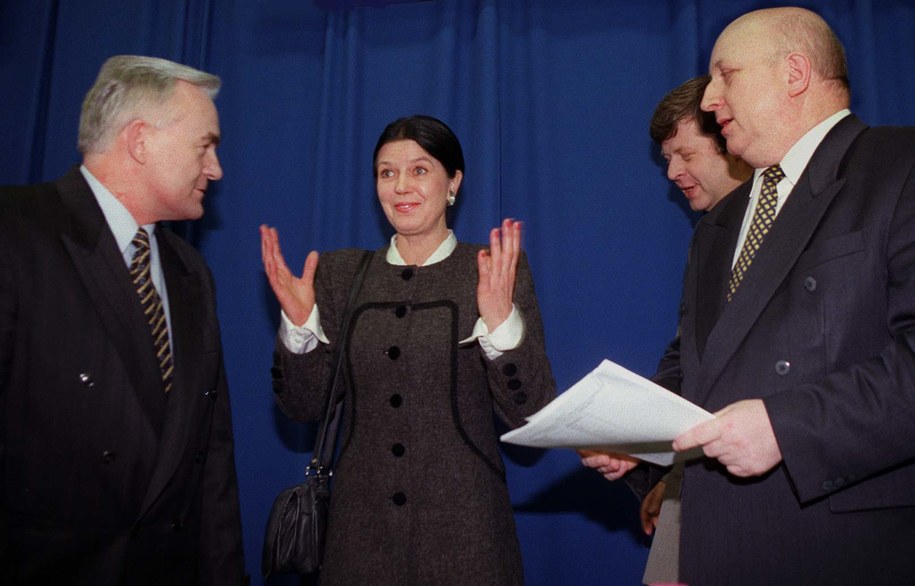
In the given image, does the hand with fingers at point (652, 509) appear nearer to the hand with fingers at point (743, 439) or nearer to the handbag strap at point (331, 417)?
the handbag strap at point (331, 417)

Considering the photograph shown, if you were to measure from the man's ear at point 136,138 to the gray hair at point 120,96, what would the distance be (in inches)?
0.6

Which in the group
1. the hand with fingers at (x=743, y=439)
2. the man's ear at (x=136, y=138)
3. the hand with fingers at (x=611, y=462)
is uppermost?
the man's ear at (x=136, y=138)

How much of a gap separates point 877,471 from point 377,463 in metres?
1.16

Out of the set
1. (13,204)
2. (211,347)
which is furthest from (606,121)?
(13,204)

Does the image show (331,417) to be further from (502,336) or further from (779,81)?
(779,81)

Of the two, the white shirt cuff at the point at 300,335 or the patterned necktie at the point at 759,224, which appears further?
the white shirt cuff at the point at 300,335

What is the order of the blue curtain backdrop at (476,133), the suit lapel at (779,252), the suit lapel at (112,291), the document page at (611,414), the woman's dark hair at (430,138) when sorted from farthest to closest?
the blue curtain backdrop at (476,133), the woman's dark hair at (430,138), the suit lapel at (112,291), the suit lapel at (779,252), the document page at (611,414)

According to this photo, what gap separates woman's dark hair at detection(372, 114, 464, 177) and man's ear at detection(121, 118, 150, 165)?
0.69 meters

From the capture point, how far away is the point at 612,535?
2.73 meters

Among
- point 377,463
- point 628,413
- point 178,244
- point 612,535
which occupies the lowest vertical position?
point 612,535

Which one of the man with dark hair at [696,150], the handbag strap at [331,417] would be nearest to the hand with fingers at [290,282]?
the handbag strap at [331,417]

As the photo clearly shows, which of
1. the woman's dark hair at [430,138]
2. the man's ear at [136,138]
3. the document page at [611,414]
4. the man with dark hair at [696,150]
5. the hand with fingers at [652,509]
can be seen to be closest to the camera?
the document page at [611,414]

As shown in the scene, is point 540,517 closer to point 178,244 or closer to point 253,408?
point 253,408

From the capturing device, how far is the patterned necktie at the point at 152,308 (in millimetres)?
1687
